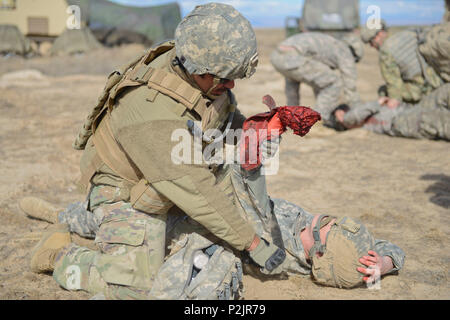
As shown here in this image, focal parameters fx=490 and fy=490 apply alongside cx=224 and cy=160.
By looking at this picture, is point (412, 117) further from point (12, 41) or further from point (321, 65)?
point (12, 41)

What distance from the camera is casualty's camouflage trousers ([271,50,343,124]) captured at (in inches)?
256

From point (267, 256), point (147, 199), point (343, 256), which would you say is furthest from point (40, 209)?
point (343, 256)

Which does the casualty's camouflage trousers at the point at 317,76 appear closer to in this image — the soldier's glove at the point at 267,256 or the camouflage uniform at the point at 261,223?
the camouflage uniform at the point at 261,223

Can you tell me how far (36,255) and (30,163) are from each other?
2.37 m

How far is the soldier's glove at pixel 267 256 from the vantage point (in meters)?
2.44

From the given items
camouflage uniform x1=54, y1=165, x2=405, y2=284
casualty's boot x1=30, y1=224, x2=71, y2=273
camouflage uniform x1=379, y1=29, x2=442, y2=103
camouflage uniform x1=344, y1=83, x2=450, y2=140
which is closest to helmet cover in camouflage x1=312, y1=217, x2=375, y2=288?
camouflage uniform x1=54, y1=165, x2=405, y2=284

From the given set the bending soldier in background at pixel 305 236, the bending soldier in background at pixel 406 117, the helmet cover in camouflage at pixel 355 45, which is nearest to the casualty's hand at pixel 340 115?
the bending soldier in background at pixel 406 117

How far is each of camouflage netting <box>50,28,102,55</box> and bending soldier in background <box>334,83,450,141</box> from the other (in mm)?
9939

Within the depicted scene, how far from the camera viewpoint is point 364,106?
646 centimetres

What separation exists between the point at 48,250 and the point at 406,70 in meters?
5.25

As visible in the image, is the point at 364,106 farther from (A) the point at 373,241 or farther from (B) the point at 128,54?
(B) the point at 128,54

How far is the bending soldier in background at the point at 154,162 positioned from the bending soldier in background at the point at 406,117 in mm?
3903

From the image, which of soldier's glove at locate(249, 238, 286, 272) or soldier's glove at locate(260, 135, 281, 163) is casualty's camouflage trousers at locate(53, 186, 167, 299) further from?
soldier's glove at locate(260, 135, 281, 163)

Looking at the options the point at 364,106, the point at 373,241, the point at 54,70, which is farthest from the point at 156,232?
the point at 54,70
